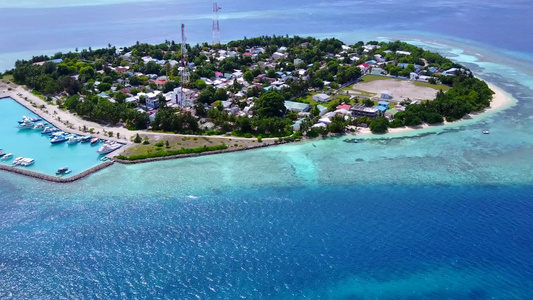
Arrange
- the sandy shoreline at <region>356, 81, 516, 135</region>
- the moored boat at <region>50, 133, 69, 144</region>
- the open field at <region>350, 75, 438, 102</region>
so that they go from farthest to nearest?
the open field at <region>350, 75, 438, 102</region>, the sandy shoreline at <region>356, 81, 516, 135</region>, the moored boat at <region>50, 133, 69, 144</region>

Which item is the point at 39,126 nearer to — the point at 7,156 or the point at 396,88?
the point at 7,156

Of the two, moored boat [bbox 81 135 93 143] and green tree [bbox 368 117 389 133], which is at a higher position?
green tree [bbox 368 117 389 133]

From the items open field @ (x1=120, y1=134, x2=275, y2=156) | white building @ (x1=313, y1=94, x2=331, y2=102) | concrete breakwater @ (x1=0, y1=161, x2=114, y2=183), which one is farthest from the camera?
white building @ (x1=313, y1=94, x2=331, y2=102)

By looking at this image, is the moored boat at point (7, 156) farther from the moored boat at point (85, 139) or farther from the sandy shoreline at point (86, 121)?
the sandy shoreline at point (86, 121)

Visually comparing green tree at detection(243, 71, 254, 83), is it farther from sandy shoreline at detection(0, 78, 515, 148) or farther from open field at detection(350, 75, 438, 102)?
sandy shoreline at detection(0, 78, 515, 148)

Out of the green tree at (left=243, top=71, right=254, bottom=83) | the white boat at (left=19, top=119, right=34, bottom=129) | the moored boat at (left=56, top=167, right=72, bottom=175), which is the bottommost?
the moored boat at (left=56, top=167, right=72, bottom=175)

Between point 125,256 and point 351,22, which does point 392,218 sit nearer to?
point 125,256

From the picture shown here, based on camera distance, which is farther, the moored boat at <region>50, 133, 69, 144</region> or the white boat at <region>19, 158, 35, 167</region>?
the moored boat at <region>50, 133, 69, 144</region>

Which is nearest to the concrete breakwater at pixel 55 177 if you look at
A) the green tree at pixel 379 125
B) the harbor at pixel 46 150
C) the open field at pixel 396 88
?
the harbor at pixel 46 150

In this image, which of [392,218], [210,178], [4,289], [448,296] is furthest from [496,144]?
[4,289]

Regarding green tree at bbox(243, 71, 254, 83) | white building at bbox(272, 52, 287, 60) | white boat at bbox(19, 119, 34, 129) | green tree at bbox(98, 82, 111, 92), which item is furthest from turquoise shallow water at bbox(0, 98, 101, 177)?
white building at bbox(272, 52, 287, 60)
